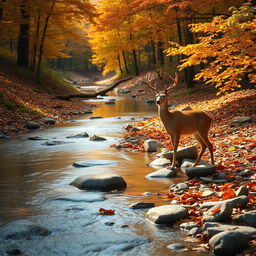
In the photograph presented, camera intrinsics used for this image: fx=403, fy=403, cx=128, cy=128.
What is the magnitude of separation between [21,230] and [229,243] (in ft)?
8.71

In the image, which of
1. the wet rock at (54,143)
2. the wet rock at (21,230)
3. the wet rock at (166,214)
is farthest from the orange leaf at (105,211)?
the wet rock at (54,143)

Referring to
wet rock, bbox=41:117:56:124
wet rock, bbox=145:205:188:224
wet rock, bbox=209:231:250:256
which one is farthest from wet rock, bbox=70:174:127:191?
wet rock, bbox=41:117:56:124

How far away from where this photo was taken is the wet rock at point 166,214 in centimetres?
569

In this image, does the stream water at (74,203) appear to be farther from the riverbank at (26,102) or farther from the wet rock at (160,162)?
the riverbank at (26,102)

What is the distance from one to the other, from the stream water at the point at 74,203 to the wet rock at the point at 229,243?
0.20m

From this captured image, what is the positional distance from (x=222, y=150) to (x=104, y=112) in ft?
43.1

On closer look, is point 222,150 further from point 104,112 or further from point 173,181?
point 104,112

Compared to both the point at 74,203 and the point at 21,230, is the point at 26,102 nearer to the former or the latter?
the point at 74,203

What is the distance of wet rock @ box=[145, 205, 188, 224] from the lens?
569 centimetres

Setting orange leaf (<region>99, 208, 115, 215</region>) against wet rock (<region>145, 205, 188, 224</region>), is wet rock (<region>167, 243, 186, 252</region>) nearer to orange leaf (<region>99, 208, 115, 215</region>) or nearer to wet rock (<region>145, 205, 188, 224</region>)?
wet rock (<region>145, 205, 188, 224</region>)

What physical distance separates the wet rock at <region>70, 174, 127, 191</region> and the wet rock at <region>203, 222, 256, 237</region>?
258cm

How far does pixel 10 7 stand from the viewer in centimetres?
2105

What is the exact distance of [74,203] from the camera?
21.8ft

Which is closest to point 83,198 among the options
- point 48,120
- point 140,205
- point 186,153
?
point 140,205
